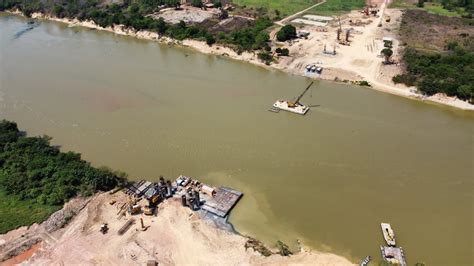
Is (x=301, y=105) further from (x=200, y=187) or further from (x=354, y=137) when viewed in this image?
(x=200, y=187)

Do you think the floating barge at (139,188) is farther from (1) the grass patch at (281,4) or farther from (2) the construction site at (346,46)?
(1) the grass patch at (281,4)

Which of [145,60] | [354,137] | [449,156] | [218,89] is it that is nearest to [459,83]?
[449,156]

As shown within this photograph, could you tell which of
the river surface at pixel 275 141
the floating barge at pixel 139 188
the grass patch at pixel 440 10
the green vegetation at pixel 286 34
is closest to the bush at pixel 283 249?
the river surface at pixel 275 141

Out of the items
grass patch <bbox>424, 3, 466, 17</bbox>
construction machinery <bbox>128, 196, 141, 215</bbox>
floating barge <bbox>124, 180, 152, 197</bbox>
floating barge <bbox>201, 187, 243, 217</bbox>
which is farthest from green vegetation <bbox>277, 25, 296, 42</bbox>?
construction machinery <bbox>128, 196, 141, 215</bbox>

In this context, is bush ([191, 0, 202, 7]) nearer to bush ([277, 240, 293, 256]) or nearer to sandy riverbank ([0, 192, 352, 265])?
sandy riverbank ([0, 192, 352, 265])

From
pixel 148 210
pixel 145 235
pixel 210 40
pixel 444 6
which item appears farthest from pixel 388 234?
pixel 444 6
